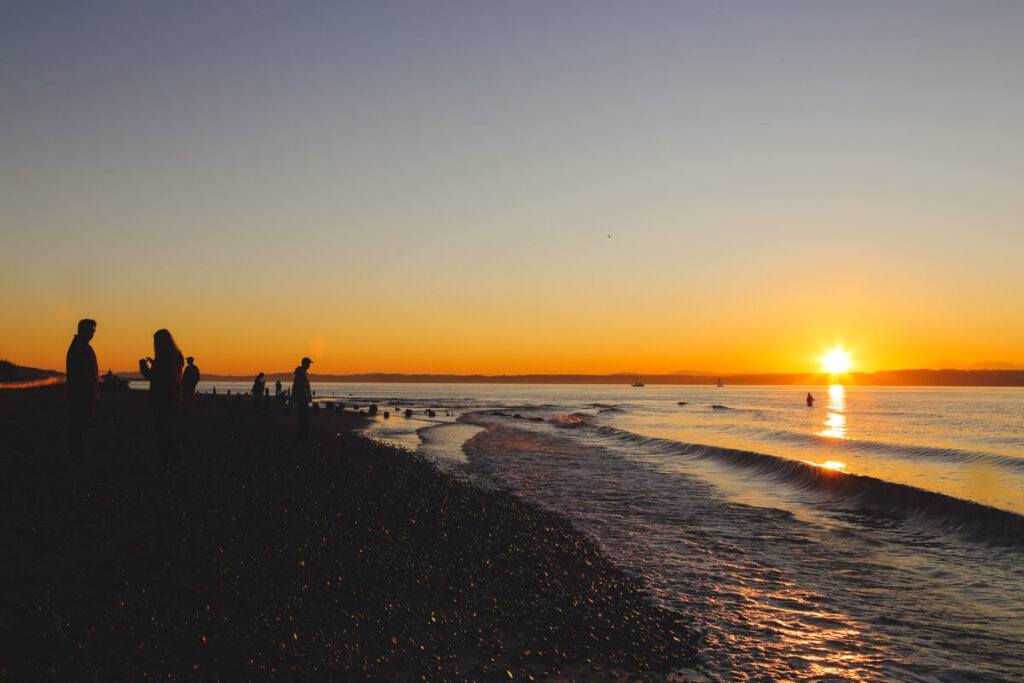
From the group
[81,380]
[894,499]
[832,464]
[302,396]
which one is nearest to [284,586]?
[81,380]

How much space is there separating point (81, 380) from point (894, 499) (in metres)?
24.0

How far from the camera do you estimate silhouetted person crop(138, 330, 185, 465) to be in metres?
12.7

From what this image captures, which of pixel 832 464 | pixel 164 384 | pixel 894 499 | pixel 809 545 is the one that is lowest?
pixel 832 464

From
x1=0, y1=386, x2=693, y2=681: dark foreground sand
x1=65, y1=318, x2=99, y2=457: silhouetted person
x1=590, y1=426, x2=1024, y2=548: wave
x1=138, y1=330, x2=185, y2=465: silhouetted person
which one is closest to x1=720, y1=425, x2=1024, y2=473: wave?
x1=590, y1=426, x2=1024, y2=548: wave

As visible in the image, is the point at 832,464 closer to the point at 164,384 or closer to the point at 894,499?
the point at 894,499

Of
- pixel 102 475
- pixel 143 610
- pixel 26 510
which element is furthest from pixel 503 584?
pixel 102 475

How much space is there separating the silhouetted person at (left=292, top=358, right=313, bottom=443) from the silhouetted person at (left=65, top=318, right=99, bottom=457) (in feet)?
24.3

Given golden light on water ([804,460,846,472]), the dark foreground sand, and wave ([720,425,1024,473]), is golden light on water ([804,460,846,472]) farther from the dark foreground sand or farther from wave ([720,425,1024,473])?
the dark foreground sand

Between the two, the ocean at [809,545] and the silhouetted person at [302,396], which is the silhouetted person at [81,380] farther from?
the ocean at [809,545]

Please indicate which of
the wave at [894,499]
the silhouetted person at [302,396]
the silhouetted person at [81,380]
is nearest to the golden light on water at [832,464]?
the wave at [894,499]

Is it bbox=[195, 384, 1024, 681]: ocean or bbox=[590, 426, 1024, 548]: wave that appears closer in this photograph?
bbox=[195, 384, 1024, 681]: ocean

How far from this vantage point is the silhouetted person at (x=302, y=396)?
20.1m

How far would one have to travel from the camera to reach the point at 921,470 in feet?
91.8

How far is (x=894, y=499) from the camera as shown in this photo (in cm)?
2030
